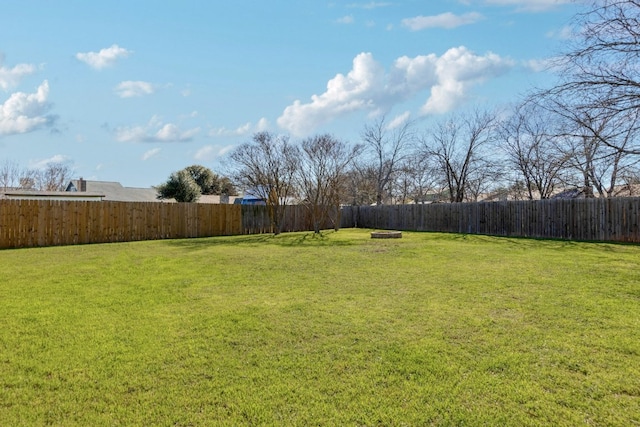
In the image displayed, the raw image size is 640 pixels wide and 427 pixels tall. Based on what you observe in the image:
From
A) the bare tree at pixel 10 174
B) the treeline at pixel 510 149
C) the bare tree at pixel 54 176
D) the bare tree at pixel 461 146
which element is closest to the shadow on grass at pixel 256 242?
the treeline at pixel 510 149

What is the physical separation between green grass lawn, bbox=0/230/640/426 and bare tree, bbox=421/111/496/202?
16649 millimetres

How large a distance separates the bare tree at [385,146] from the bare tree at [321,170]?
27.5 feet

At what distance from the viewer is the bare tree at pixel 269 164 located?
50.4 feet

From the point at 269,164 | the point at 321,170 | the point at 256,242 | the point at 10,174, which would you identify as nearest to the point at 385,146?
the point at 321,170

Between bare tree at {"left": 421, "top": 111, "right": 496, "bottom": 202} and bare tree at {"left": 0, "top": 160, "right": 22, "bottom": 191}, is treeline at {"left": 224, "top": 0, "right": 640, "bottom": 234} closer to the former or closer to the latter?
bare tree at {"left": 421, "top": 111, "right": 496, "bottom": 202}

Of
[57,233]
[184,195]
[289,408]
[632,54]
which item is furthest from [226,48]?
[184,195]

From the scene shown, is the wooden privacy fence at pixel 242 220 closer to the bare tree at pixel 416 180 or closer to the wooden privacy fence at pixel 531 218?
the wooden privacy fence at pixel 531 218

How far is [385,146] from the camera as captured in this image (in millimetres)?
25188

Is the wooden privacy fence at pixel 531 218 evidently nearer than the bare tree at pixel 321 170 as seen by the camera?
Yes

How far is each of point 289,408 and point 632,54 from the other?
9139 mm

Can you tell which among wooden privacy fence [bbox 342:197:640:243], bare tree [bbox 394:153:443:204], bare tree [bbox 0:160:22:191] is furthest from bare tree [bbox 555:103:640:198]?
bare tree [bbox 0:160:22:191]

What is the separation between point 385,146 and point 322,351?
2372 cm

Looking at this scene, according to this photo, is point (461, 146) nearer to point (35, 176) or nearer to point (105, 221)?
point (105, 221)

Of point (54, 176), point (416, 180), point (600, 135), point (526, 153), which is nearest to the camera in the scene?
point (600, 135)
